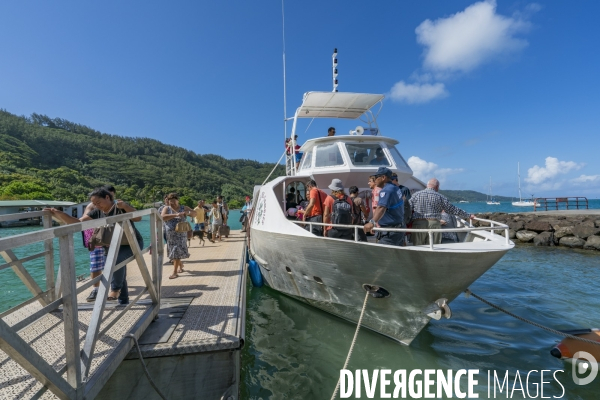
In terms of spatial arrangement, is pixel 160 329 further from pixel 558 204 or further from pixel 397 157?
pixel 558 204

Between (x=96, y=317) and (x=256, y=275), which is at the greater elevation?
(x=96, y=317)

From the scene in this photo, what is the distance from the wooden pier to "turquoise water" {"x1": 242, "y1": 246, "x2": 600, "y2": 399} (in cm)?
132

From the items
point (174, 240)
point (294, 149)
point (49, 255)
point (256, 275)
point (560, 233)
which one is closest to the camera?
point (49, 255)

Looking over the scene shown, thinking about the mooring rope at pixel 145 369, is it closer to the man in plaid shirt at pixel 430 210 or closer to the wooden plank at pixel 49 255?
the wooden plank at pixel 49 255

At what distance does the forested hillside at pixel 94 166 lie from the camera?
68.9m

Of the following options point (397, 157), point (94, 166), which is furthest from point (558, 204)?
point (94, 166)

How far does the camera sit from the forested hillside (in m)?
68.9

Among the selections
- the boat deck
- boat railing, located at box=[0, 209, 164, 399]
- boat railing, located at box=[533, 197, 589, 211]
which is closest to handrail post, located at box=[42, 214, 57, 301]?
the boat deck

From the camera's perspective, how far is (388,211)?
15.6 ft

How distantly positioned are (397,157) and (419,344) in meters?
4.53

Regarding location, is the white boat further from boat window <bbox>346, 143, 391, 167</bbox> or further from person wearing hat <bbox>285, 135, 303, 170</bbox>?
person wearing hat <bbox>285, 135, 303, 170</bbox>

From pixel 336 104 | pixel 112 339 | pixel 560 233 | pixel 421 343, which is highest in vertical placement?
pixel 336 104

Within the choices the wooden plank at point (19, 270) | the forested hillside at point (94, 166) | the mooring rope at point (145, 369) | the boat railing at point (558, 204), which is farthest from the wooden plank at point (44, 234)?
the forested hillside at point (94, 166)

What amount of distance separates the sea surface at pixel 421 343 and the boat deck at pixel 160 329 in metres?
1.23
